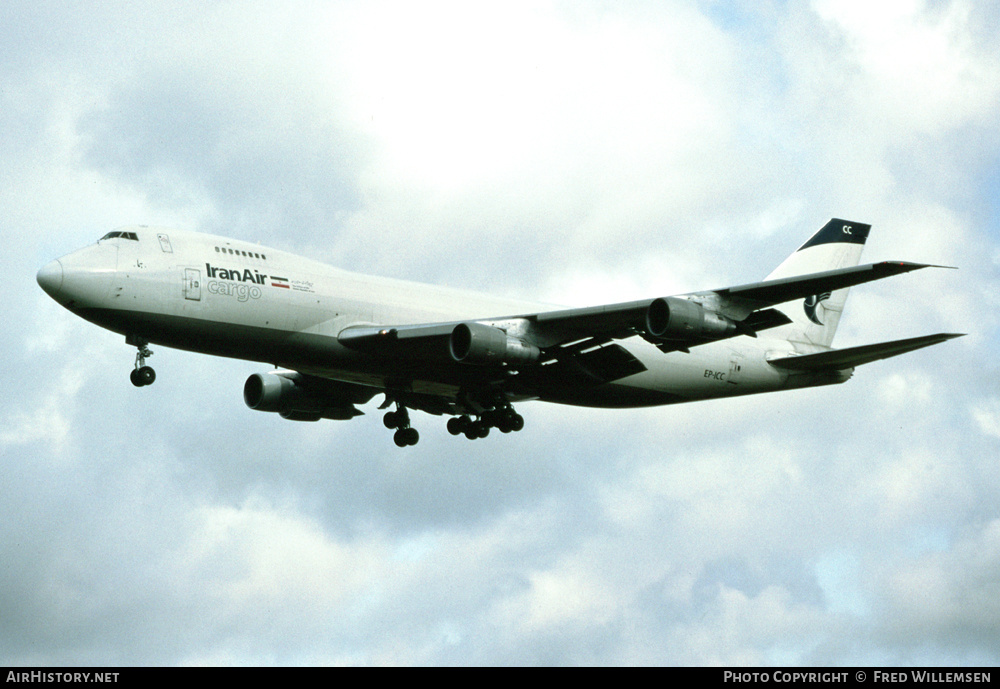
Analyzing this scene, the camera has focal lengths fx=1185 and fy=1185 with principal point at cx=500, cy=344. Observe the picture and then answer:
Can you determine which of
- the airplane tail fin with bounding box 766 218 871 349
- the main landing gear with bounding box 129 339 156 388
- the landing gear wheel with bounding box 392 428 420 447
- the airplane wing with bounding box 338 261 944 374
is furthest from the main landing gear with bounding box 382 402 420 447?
the airplane tail fin with bounding box 766 218 871 349

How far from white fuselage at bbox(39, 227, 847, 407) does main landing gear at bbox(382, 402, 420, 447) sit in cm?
214

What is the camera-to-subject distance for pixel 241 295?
34.8 m

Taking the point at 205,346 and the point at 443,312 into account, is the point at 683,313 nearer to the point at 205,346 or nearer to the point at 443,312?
the point at 443,312

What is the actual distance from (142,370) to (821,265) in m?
27.7

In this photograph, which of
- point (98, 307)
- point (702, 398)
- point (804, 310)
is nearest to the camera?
point (98, 307)

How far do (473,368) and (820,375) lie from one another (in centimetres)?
1476

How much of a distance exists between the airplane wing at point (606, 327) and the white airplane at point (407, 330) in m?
0.05

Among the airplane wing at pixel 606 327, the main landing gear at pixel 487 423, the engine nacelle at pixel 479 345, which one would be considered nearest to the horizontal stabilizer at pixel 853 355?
the airplane wing at pixel 606 327

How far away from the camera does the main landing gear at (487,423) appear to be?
40656 millimetres

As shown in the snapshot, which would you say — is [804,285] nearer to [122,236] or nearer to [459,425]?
[459,425]

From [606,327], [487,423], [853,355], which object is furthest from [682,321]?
[853,355]

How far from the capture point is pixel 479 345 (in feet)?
115
